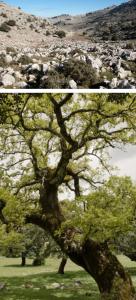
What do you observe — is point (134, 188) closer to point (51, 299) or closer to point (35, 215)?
point (35, 215)

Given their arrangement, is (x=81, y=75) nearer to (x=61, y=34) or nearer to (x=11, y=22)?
(x=61, y=34)

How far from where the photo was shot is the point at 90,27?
6600 centimetres

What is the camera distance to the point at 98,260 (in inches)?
458

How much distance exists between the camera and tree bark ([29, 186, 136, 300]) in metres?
11.4

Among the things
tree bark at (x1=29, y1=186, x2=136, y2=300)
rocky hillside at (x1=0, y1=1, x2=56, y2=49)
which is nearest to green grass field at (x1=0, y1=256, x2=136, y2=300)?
tree bark at (x1=29, y1=186, x2=136, y2=300)

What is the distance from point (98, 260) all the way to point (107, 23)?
2103 inches

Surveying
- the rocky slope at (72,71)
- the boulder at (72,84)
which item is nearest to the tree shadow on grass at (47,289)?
the boulder at (72,84)

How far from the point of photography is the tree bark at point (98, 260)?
11391 millimetres

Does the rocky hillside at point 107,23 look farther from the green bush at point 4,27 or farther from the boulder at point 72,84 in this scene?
the boulder at point 72,84

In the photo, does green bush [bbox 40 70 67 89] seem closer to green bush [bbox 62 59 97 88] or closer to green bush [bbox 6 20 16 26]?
green bush [bbox 62 59 97 88]

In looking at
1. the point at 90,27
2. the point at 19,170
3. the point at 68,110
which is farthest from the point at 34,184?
the point at 90,27

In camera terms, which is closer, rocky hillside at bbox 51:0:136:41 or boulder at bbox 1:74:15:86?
boulder at bbox 1:74:15:86

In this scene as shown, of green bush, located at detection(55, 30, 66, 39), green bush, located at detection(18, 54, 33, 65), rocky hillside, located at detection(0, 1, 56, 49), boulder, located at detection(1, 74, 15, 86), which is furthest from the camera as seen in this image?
green bush, located at detection(55, 30, 66, 39)

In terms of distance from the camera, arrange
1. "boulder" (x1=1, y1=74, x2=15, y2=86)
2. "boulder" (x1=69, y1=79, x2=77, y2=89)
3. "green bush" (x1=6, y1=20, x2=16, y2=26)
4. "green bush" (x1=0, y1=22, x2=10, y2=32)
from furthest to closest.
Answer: "green bush" (x1=6, y1=20, x2=16, y2=26) < "green bush" (x1=0, y1=22, x2=10, y2=32) < "boulder" (x1=1, y1=74, x2=15, y2=86) < "boulder" (x1=69, y1=79, x2=77, y2=89)
